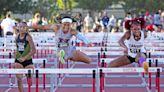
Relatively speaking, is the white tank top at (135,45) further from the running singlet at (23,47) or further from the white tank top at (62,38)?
the running singlet at (23,47)

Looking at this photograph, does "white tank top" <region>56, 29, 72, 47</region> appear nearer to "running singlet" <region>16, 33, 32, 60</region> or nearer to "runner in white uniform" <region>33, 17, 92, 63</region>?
"runner in white uniform" <region>33, 17, 92, 63</region>

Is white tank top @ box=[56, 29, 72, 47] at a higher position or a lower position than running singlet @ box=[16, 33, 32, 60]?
Answer: higher

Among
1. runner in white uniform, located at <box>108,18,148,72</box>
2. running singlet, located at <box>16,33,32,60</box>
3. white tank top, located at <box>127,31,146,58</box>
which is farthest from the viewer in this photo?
white tank top, located at <box>127,31,146,58</box>

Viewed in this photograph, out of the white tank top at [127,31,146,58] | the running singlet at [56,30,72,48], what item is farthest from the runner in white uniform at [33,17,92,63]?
the white tank top at [127,31,146,58]

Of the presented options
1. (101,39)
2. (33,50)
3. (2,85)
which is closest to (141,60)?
(33,50)

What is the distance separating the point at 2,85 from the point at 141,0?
191 feet

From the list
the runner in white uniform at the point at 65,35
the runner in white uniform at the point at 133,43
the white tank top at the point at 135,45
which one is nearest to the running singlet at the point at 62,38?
the runner in white uniform at the point at 65,35

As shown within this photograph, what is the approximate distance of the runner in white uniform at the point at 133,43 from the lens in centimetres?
1399

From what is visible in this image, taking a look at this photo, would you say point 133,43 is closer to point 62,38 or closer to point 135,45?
point 135,45

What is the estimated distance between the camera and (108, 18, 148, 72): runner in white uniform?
14.0m

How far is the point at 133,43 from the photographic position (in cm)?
1409

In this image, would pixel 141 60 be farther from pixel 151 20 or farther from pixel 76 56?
pixel 151 20

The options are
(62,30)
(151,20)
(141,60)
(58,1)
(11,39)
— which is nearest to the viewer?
(141,60)

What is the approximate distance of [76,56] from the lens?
1431 centimetres
